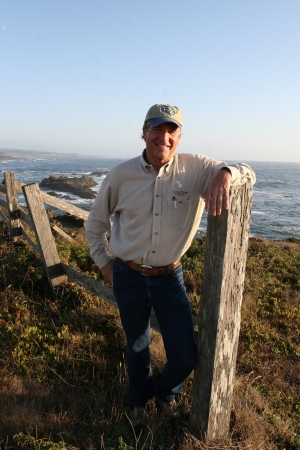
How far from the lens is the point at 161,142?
2680 millimetres

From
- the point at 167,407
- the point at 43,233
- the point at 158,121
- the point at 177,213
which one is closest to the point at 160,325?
the point at 167,407

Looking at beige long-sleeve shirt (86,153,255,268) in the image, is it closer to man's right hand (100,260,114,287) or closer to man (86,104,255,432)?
man (86,104,255,432)

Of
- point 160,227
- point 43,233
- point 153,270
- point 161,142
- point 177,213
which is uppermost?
point 161,142

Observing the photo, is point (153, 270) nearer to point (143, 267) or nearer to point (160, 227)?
point (143, 267)

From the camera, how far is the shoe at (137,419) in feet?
9.87

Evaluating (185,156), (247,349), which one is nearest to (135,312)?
(185,156)

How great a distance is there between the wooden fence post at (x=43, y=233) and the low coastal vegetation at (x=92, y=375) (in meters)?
0.23

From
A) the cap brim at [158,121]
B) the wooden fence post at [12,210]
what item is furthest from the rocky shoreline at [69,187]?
the cap brim at [158,121]

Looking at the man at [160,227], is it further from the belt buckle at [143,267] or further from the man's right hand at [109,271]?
the man's right hand at [109,271]

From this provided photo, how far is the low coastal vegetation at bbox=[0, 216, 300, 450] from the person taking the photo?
281cm

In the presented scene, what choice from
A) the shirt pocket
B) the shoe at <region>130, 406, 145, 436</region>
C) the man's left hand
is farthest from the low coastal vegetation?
the man's left hand

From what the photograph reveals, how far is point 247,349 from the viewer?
460cm

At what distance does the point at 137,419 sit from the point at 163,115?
101 inches

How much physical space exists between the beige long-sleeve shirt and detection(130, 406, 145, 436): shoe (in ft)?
4.53
